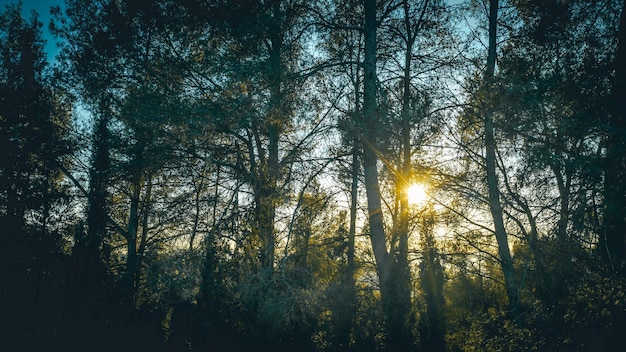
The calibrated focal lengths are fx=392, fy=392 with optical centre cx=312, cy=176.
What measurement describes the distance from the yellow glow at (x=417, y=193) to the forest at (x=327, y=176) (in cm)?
13

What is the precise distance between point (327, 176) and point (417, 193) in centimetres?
255

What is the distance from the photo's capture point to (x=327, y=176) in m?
10.6

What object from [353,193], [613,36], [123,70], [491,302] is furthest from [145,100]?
[491,302]

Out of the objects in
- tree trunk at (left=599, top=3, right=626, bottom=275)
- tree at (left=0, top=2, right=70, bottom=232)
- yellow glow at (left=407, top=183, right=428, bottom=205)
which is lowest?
tree trunk at (left=599, top=3, right=626, bottom=275)

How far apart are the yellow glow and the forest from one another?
13 centimetres

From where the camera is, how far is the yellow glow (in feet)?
33.9

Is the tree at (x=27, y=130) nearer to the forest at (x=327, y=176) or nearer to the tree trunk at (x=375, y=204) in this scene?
the forest at (x=327, y=176)

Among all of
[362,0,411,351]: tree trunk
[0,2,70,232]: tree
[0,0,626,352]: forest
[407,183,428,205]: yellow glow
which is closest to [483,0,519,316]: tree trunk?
[0,0,626,352]: forest

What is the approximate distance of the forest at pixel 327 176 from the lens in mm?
6699

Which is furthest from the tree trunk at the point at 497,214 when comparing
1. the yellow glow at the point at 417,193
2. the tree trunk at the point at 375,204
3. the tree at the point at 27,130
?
the tree at the point at 27,130

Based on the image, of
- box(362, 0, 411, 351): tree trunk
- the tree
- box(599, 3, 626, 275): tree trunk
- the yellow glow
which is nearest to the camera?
box(599, 3, 626, 275): tree trunk

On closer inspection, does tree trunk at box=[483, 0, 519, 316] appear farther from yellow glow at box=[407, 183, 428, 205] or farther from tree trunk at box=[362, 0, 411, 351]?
tree trunk at box=[362, 0, 411, 351]

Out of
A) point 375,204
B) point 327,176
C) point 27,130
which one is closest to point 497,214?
point 375,204

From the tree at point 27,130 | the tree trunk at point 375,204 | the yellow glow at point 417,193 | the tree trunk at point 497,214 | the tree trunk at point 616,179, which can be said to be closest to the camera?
the tree trunk at point 616,179
